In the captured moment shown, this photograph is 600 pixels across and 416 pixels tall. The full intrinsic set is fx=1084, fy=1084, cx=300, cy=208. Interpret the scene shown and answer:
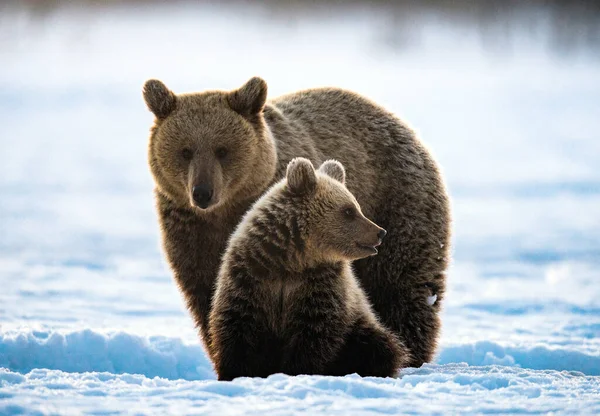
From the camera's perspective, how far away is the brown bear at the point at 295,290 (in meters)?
6.86

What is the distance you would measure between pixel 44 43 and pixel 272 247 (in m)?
47.3

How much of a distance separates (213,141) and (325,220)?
106 centimetres

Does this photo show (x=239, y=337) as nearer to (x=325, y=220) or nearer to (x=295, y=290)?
(x=295, y=290)

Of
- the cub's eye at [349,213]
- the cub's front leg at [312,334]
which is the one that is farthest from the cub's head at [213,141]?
the cub's front leg at [312,334]

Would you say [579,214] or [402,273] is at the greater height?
[402,273]

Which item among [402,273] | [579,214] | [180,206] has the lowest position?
[579,214]

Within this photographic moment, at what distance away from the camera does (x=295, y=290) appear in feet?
22.7

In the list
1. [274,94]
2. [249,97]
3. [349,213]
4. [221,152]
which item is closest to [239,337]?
[349,213]

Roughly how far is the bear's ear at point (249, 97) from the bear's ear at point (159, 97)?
1.36 feet

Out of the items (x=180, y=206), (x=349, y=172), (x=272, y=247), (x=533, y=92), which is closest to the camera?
(x=272, y=247)

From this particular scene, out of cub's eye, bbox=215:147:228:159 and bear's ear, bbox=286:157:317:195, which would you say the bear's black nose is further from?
bear's ear, bbox=286:157:317:195

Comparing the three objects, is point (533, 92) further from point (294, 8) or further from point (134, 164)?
point (294, 8)

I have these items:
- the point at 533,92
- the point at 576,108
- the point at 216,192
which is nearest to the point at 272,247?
the point at 216,192

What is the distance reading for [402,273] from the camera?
8.48 meters
